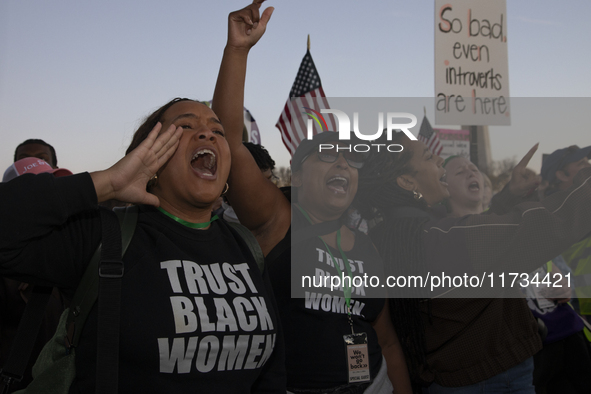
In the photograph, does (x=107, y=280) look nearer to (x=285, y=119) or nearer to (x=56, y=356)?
(x=56, y=356)

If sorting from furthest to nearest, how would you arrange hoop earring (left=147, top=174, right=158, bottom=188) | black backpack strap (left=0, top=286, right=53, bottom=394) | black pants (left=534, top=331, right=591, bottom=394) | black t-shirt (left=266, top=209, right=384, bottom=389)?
black pants (left=534, top=331, right=591, bottom=394) < black t-shirt (left=266, top=209, right=384, bottom=389) < hoop earring (left=147, top=174, right=158, bottom=188) < black backpack strap (left=0, top=286, right=53, bottom=394)

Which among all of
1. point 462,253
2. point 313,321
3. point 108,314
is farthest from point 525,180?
point 108,314

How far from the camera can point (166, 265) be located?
61.8 inches

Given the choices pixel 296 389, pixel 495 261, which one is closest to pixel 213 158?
pixel 296 389

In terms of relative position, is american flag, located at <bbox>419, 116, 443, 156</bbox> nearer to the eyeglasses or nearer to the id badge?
the eyeglasses

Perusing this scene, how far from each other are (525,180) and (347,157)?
2.91 ft

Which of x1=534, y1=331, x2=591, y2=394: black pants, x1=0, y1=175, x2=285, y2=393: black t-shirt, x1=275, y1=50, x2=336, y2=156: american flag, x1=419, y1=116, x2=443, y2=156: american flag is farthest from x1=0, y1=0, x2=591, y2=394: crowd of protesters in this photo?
x1=419, y1=116, x2=443, y2=156: american flag

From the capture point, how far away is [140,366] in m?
1.45

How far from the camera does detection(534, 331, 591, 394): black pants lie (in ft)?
11.8

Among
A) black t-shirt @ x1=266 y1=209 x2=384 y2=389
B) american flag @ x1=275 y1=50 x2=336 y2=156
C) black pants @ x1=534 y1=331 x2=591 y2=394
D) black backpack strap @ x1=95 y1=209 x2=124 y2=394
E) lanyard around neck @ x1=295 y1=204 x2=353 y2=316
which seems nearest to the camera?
black backpack strap @ x1=95 y1=209 x2=124 y2=394

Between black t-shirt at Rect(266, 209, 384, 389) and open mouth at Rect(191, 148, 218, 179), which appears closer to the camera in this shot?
open mouth at Rect(191, 148, 218, 179)

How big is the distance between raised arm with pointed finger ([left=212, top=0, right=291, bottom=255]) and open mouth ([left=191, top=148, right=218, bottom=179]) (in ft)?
0.66

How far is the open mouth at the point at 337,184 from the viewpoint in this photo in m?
2.54

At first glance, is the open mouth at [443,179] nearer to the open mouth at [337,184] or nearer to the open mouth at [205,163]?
the open mouth at [337,184]
